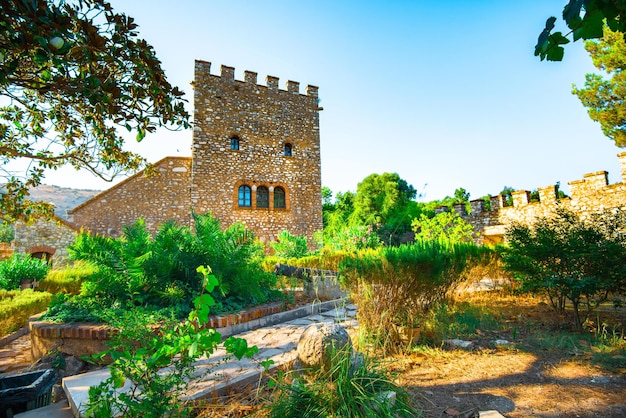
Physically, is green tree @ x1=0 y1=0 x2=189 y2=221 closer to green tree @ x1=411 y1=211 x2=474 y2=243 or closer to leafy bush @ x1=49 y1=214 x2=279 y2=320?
leafy bush @ x1=49 y1=214 x2=279 y2=320

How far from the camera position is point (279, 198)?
48.0 feet

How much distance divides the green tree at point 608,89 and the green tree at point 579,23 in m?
9.86

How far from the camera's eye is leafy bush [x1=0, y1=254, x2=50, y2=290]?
673 cm

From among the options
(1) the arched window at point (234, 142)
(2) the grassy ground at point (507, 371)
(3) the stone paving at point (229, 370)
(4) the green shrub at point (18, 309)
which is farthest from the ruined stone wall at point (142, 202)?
(2) the grassy ground at point (507, 371)

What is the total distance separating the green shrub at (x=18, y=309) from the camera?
4.71m

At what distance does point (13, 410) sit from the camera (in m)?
2.19

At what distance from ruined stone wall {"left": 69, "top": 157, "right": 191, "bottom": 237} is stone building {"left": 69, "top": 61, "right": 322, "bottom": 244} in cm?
3

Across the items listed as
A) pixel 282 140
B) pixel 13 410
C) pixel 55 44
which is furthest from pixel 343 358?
pixel 282 140

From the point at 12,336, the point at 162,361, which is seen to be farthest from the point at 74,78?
the point at 12,336

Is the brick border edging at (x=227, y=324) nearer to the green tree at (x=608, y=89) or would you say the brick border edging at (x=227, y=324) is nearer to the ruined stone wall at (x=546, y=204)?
the ruined stone wall at (x=546, y=204)

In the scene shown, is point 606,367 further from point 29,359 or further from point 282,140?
point 282,140

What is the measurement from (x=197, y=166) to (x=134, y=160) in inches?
346

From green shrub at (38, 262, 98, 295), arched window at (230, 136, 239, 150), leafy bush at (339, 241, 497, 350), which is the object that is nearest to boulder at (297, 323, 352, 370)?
leafy bush at (339, 241, 497, 350)

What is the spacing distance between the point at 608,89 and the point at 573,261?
7.84 meters
